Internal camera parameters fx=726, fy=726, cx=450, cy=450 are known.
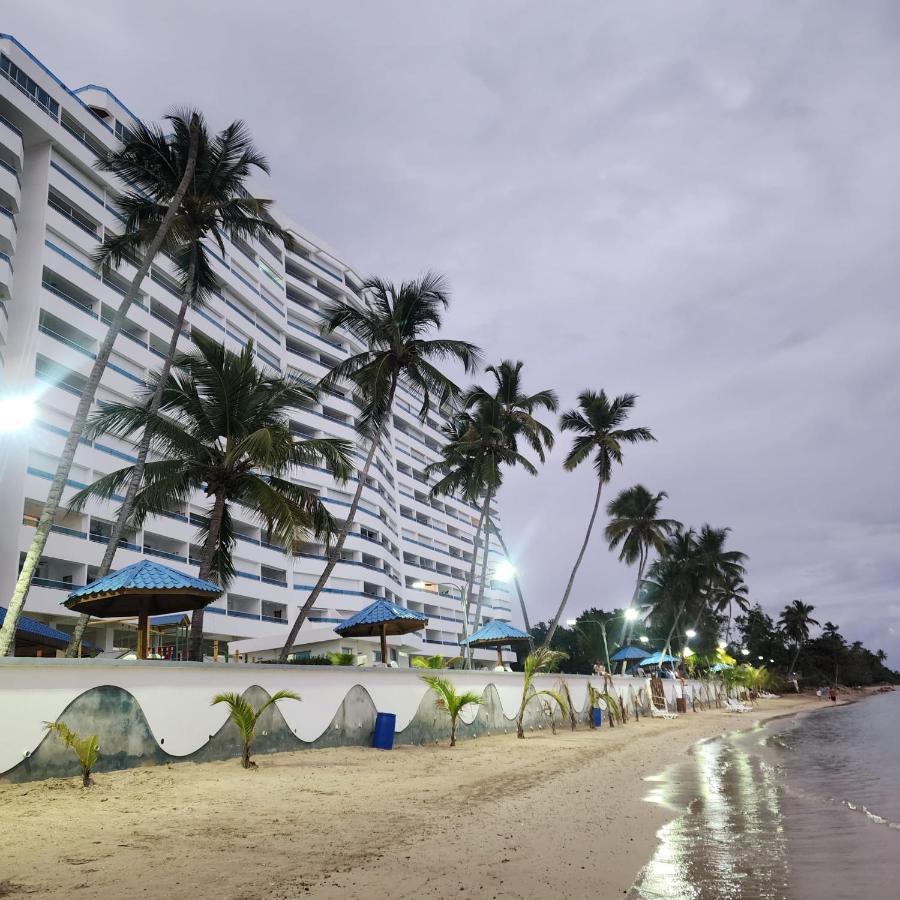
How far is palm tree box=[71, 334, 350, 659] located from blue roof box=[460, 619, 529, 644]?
729cm

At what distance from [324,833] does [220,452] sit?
12.2 m

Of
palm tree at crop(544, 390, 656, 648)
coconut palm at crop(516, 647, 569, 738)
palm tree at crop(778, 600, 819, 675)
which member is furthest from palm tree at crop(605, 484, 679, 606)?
palm tree at crop(778, 600, 819, 675)

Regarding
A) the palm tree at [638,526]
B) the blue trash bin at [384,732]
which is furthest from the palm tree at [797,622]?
the blue trash bin at [384,732]

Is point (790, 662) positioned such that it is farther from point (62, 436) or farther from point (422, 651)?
point (62, 436)

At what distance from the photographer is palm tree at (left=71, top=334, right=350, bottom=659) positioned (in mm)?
17125

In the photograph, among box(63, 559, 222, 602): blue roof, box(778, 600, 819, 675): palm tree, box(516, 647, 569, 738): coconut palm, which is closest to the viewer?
box(63, 559, 222, 602): blue roof

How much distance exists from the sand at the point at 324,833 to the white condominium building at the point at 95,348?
14757 mm

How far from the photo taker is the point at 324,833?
6973mm

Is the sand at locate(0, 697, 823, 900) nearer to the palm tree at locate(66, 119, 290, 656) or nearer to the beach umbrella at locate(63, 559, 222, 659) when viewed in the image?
the beach umbrella at locate(63, 559, 222, 659)

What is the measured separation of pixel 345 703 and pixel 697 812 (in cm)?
777

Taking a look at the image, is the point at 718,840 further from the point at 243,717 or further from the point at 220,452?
the point at 220,452

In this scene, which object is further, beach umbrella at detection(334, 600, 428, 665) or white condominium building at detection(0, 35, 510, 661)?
white condominium building at detection(0, 35, 510, 661)

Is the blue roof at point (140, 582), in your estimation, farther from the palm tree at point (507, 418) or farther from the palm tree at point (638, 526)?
the palm tree at point (638, 526)

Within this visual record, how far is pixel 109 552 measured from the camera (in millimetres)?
17781
